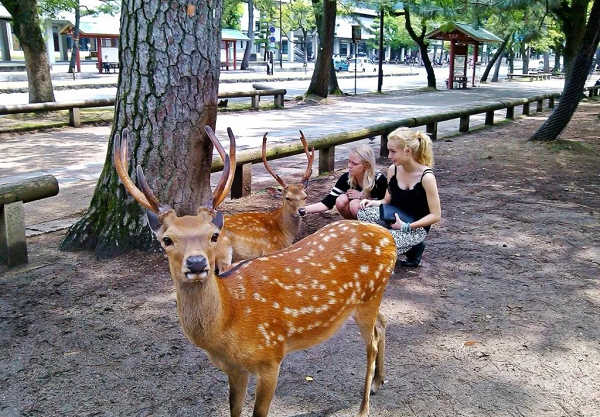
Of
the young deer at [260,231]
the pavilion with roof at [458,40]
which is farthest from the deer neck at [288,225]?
the pavilion with roof at [458,40]

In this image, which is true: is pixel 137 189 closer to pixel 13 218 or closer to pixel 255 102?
pixel 13 218

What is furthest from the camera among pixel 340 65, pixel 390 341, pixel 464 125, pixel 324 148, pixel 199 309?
pixel 340 65

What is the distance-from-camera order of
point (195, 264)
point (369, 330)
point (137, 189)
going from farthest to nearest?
1. point (369, 330)
2. point (137, 189)
3. point (195, 264)

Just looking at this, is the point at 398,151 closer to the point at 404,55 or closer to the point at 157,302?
the point at 157,302

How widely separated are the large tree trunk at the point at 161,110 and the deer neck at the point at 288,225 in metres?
0.74

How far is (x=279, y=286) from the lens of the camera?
2.98m

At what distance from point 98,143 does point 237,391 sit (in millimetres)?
9742

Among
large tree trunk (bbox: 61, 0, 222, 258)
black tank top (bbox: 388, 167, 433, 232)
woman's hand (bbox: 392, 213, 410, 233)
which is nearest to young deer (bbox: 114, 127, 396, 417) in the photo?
woman's hand (bbox: 392, 213, 410, 233)

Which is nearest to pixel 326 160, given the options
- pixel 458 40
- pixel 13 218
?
pixel 13 218


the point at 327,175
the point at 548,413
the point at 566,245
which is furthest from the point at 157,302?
the point at 327,175

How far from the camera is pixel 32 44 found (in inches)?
593

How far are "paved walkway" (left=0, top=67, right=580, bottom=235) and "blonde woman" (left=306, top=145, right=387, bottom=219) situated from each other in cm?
259

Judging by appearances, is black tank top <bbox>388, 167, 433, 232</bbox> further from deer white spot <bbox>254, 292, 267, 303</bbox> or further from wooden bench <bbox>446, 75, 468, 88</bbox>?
wooden bench <bbox>446, 75, 468, 88</bbox>

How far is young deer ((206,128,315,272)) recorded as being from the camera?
463 cm
